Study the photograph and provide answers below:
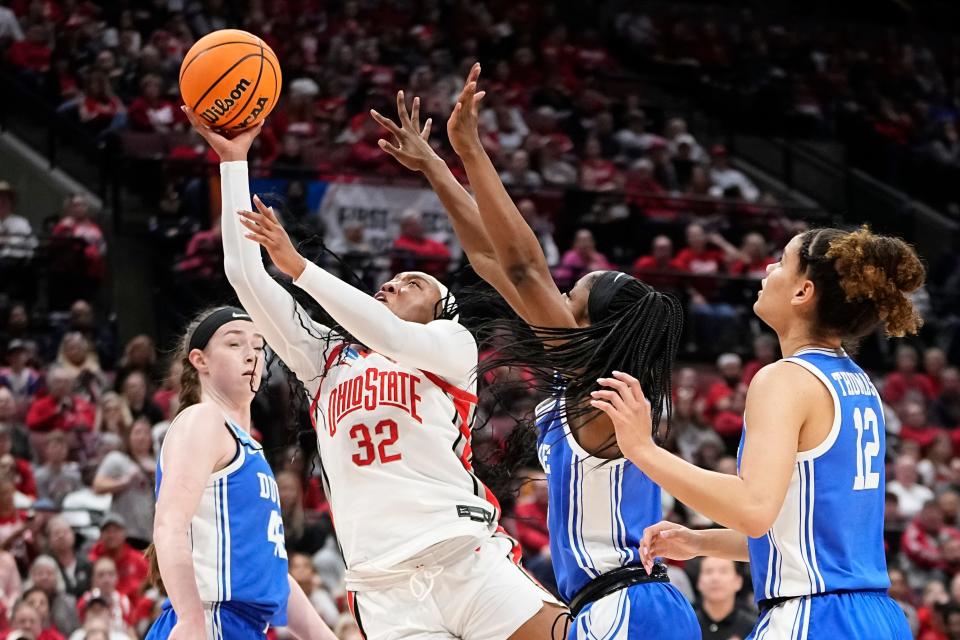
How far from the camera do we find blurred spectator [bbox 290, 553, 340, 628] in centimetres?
823

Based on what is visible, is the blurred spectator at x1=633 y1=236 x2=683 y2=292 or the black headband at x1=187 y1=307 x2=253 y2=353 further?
the blurred spectator at x1=633 y1=236 x2=683 y2=292

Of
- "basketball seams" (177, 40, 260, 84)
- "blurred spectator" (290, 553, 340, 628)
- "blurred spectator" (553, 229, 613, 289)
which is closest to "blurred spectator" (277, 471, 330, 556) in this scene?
"blurred spectator" (290, 553, 340, 628)

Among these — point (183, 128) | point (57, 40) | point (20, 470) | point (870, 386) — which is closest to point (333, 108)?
point (183, 128)

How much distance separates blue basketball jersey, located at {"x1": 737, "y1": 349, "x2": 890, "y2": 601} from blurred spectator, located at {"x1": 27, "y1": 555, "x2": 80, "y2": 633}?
5.37m

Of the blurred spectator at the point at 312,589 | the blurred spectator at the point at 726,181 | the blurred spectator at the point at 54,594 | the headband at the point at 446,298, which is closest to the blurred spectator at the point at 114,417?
the blurred spectator at the point at 54,594

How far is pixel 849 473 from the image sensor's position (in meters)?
3.35

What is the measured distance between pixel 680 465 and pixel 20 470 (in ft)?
21.8

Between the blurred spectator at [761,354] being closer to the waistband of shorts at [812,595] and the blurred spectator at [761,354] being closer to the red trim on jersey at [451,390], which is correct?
the red trim on jersey at [451,390]

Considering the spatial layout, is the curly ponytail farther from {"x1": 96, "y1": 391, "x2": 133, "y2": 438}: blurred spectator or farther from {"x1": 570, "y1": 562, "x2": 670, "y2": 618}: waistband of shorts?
{"x1": 96, "y1": 391, "x2": 133, "y2": 438}: blurred spectator

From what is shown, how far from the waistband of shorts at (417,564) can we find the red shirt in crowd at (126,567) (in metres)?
4.43

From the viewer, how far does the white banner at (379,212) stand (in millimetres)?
11273

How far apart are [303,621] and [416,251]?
6.78 metres

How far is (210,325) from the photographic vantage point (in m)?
4.60

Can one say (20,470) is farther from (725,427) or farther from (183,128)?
(725,427)
